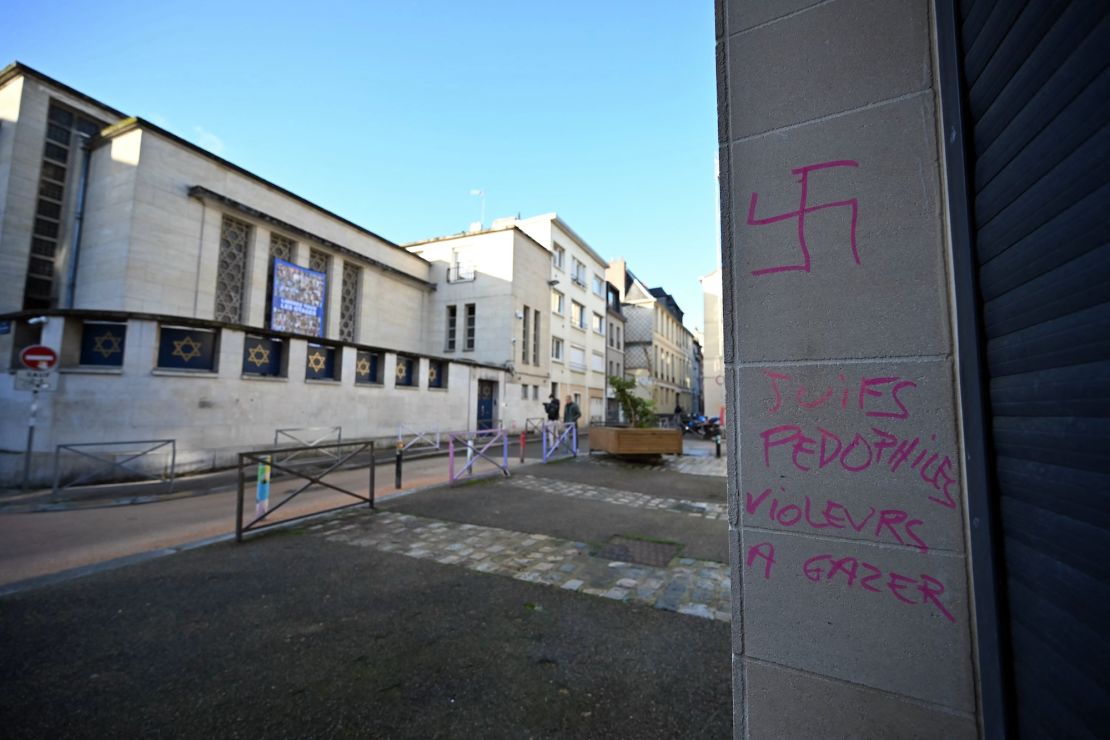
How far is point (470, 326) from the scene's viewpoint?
2653 centimetres

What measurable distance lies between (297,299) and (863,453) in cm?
2170

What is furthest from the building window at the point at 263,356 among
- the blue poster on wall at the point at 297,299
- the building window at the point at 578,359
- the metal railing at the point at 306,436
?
the building window at the point at 578,359

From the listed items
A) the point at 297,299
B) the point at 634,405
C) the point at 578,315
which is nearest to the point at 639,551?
the point at 634,405

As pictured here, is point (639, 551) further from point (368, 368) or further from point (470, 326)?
point (470, 326)

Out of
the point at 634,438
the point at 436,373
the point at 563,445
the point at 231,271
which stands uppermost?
the point at 231,271

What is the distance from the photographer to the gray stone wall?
1.63 meters

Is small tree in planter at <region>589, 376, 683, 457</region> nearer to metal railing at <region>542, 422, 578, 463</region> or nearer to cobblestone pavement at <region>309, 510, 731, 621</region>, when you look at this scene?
metal railing at <region>542, 422, 578, 463</region>

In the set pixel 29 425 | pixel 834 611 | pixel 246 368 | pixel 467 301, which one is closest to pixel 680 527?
pixel 834 611

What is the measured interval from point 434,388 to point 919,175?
720 inches

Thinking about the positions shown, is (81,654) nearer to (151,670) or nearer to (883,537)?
(151,670)

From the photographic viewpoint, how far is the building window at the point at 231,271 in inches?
656

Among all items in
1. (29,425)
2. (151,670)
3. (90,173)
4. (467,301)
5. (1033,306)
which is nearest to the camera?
(1033,306)

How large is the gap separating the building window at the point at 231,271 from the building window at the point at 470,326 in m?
11.4

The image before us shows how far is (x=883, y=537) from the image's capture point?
67.1 inches
